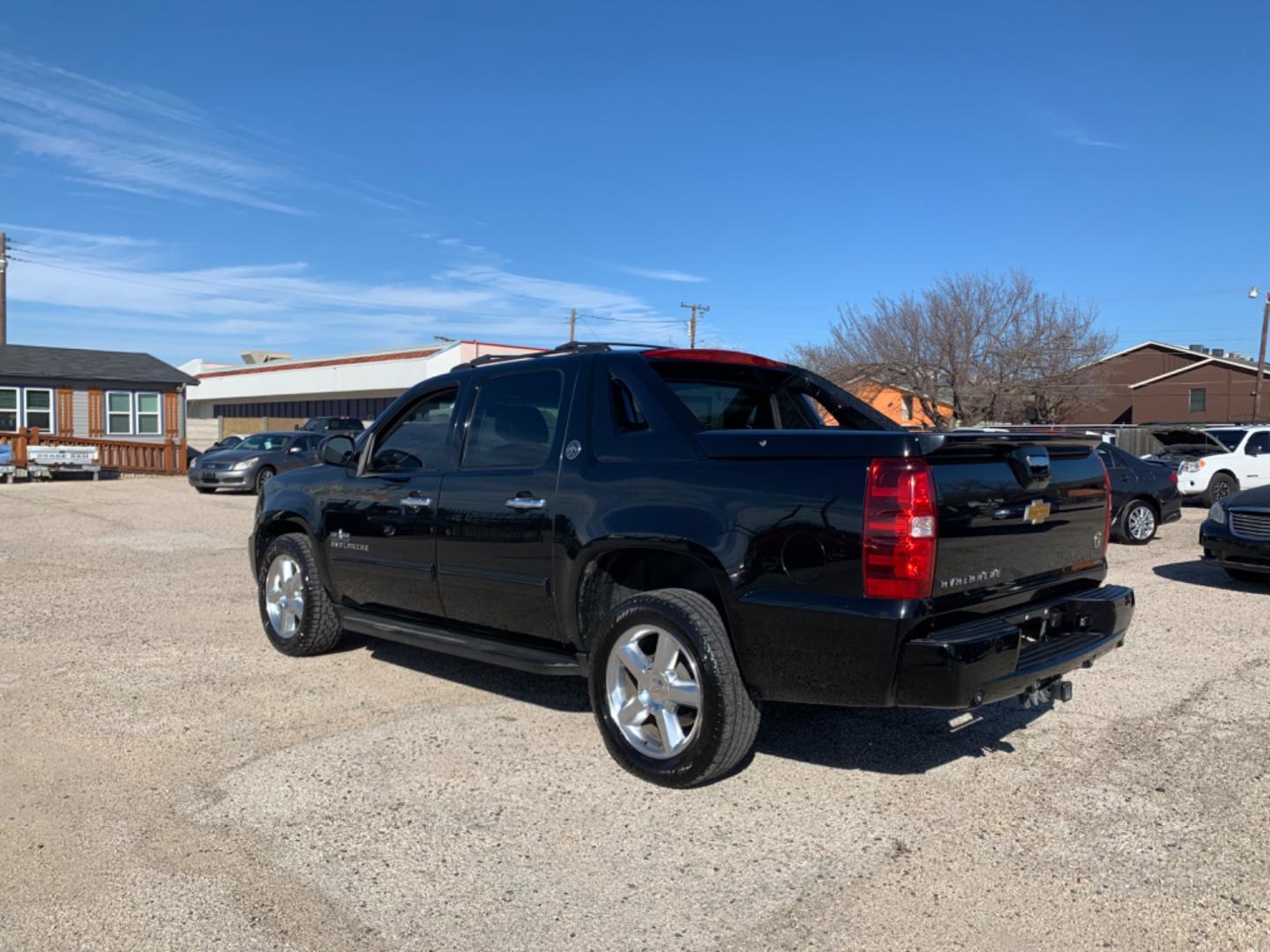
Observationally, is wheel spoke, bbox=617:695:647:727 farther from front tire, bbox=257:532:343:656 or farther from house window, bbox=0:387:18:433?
house window, bbox=0:387:18:433

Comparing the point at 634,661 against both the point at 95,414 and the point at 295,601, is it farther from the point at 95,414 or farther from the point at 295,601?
the point at 95,414

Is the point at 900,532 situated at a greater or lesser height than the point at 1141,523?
greater

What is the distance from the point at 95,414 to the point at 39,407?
5.12 feet

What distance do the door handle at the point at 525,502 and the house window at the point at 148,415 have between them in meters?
31.2

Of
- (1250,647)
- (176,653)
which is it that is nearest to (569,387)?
(176,653)

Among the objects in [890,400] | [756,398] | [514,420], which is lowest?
[514,420]

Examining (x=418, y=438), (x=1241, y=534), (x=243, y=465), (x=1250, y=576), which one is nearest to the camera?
(x=418, y=438)

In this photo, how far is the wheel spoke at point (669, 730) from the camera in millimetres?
4113

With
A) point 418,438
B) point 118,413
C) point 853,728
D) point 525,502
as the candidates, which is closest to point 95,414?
point 118,413

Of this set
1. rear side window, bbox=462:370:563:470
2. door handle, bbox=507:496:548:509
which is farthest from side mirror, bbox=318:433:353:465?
door handle, bbox=507:496:548:509

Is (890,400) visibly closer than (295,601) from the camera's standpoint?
No

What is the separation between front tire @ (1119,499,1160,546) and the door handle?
11.1 metres

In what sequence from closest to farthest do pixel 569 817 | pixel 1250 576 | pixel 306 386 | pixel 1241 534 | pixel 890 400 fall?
pixel 569 817
pixel 1241 534
pixel 1250 576
pixel 890 400
pixel 306 386

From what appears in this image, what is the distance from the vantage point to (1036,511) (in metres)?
4.12
